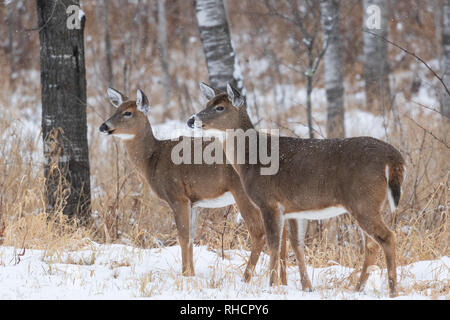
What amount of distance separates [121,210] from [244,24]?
17.3 m

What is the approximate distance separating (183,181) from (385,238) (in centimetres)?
223

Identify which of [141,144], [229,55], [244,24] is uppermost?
[244,24]

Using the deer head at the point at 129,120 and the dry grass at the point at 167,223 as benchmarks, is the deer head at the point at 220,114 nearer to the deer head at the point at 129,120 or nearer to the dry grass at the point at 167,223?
the deer head at the point at 129,120

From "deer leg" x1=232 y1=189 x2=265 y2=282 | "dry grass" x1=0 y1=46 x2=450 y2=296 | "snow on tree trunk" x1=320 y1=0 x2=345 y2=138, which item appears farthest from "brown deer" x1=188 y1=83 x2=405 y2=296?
"snow on tree trunk" x1=320 y1=0 x2=345 y2=138

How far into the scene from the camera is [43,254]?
5961mm

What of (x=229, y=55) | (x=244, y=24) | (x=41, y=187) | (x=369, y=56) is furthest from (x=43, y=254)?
(x=244, y=24)

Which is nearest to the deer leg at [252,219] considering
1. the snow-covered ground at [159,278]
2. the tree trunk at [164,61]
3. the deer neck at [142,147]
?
the snow-covered ground at [159,278]

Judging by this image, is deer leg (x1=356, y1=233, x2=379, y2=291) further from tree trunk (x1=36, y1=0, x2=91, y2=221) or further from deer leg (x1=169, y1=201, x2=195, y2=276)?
tree trunk (x1=36, y1=0, x2=91, y2=221)

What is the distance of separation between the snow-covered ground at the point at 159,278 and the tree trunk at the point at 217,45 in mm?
2401

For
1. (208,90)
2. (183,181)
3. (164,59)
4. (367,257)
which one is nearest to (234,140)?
(208,90)

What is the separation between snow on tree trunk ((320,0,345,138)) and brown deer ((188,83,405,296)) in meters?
5.35

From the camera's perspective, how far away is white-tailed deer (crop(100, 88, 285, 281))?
19.9ft

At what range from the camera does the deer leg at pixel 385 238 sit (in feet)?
15.6
